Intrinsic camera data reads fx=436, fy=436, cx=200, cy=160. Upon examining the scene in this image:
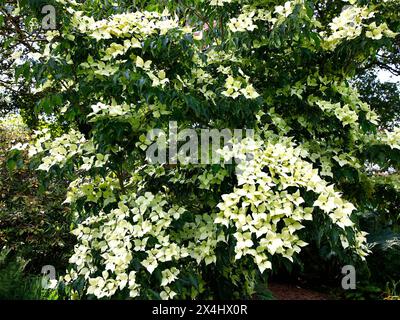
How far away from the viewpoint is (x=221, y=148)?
7.80 ft

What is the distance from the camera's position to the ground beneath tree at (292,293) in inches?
167

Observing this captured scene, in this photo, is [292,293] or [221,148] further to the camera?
[292,293]

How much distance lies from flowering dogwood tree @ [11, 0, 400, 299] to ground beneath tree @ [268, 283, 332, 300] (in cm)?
171

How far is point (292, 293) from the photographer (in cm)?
434

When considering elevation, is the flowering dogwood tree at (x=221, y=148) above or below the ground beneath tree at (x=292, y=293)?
above

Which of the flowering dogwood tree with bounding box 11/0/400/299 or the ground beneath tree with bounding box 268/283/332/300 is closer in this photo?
the flowering dogwood tree with bounding box 11/0/400/299

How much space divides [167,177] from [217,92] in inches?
22.3

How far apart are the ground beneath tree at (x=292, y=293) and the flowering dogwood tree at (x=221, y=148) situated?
171 cm

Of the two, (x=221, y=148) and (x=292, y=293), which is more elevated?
(x=221, y=148)

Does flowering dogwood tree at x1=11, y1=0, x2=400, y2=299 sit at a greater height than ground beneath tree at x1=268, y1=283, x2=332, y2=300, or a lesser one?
greater

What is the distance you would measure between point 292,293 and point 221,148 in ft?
8.34

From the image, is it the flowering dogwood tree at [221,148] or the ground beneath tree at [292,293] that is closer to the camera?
the flowering dogwood tree at [221,148]

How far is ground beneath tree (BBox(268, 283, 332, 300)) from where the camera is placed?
4230 mm
